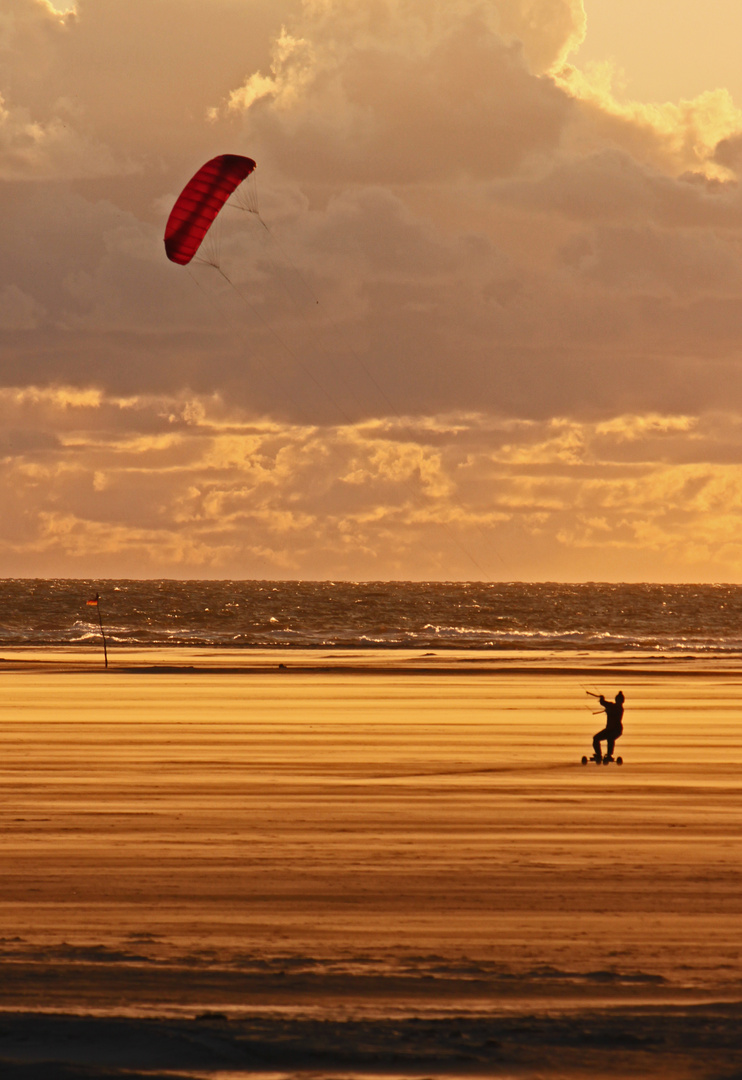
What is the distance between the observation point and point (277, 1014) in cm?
926

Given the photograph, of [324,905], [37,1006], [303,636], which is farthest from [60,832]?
[303,636]

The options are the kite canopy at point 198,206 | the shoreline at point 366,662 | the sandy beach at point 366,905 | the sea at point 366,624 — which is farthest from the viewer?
the sea at point 366,624

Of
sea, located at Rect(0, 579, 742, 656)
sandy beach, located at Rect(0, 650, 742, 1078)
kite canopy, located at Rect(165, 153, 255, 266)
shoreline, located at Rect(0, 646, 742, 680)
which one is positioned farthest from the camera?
sea, located at Rect(0, 579, 742, 656)

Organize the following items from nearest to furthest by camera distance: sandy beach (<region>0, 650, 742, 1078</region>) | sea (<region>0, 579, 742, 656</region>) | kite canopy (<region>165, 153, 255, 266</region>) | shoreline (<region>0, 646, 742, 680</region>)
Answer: sandy beach (<region>0, 650, 742, 1078</region>), kite canopy (<region>165, 153, 255, 266</region>), shoreline (<region>0, 646, 742, 680</region>), sea (<region>0, 579, 742, 656</region>)

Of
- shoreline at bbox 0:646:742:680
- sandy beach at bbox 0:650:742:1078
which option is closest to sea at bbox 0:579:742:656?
shoreline at bbox 0:646:742:680

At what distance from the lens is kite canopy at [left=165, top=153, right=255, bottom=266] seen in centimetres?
3139

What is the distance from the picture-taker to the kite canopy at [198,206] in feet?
103

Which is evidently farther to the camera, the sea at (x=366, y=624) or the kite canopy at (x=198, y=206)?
the sea at (x=366, y=624)

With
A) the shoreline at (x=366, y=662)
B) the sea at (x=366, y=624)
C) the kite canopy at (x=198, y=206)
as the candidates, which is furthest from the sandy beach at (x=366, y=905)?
the sea at (x=366, y=624)

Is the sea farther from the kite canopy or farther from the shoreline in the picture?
the kite canopy

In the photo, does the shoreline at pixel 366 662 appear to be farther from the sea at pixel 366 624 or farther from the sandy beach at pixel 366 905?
the sandy beach at pixel 366 905

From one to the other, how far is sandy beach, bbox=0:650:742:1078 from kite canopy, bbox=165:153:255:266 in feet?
40.0

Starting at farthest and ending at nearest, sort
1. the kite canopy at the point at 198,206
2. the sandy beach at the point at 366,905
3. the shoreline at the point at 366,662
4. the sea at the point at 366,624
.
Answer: the sea at the point at 366,624 → the shoreline at the point at 366,662 → the kite canopy at the point at 198,206 → the sandy beach at the point at 366,905

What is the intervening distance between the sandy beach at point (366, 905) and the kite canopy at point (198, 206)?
1219cm
